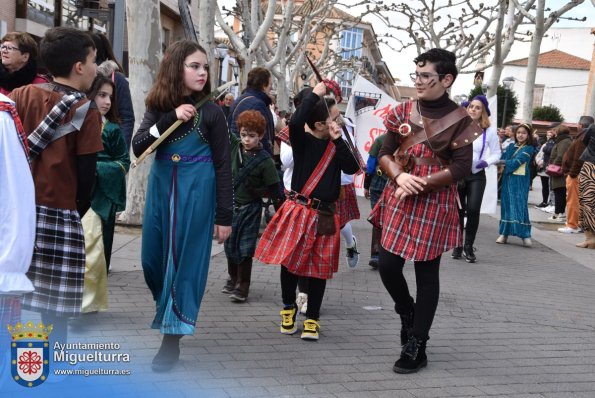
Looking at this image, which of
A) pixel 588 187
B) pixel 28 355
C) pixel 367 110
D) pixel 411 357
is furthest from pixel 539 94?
pixel 28 355

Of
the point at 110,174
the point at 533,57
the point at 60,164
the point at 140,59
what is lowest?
the point at 110,174

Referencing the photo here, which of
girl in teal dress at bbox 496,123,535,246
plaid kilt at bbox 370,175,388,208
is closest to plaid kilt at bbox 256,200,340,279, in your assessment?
plaid kilt at bbox 370,175,388,208

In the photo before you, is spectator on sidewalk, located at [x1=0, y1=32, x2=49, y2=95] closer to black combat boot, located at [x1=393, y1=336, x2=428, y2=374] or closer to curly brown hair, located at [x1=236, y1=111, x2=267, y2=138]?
curly brown hair, located at [x1=236, y1=111, x2=267, y2=138]

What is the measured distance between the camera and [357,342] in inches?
213

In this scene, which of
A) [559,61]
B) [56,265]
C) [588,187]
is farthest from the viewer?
[559,61]

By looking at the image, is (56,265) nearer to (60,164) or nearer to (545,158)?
(60,164)

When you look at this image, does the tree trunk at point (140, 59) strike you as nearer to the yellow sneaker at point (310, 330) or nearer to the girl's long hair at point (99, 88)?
the girl's long hair at point (99, 88)

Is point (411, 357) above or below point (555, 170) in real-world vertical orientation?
below

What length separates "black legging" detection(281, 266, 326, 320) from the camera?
5.40 m

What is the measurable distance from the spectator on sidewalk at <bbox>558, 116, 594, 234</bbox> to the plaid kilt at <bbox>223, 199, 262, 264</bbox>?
8137 mm

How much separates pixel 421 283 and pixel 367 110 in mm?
7755

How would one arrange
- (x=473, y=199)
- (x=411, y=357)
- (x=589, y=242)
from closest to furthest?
(x=411, y=357) < (x=473, y=199) < (x=589, y=242)

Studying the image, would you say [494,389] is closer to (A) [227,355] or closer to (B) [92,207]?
(A) [227,355]

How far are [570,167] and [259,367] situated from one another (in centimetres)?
1112
